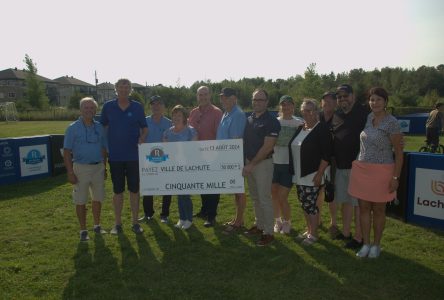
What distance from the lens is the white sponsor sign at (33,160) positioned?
9852 mm

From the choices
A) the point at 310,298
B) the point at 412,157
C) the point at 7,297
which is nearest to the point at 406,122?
the point at 412,157

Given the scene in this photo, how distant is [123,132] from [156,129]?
3.16 ft

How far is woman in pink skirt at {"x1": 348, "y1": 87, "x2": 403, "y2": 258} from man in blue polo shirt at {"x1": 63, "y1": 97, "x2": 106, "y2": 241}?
3574 mm

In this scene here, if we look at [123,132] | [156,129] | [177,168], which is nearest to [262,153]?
[177,168]

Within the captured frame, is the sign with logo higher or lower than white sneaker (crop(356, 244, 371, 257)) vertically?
higher

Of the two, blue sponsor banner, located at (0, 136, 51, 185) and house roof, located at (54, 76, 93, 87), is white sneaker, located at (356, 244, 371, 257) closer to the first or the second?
blue sponsor banner, located at (0, 136, 51, 185)

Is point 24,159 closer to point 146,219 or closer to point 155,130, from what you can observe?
point 146,219

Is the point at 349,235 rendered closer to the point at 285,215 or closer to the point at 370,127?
the point at 285,215

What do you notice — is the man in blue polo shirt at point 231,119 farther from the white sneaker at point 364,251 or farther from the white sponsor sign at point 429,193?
the white sponsor sign at point 429,193

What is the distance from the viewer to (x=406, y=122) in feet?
76.7

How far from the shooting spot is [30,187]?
9211 millimetres

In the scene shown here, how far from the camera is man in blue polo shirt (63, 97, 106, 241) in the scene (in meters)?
5.23

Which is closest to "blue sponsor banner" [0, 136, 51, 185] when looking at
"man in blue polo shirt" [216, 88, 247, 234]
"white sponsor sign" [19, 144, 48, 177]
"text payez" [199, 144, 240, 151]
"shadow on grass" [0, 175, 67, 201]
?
"white sponsor sign" [19, 144, 48, 177]

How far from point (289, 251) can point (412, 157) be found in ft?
9.07
